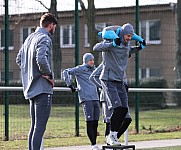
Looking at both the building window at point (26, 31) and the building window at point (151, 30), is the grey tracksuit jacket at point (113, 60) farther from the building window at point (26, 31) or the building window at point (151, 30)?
the building window at point (151, 30)

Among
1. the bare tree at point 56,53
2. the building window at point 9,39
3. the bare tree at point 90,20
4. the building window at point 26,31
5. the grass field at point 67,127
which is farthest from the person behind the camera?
the bare tree at point 90,20

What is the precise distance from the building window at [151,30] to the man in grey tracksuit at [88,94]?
644 cm

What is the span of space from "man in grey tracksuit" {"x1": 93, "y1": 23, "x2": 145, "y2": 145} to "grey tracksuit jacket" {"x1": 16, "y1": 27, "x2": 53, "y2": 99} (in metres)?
1.52

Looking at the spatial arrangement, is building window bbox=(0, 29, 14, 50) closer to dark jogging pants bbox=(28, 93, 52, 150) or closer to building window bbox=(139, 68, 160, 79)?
dark jogging pants bbox=(28, 93, 52, 150)

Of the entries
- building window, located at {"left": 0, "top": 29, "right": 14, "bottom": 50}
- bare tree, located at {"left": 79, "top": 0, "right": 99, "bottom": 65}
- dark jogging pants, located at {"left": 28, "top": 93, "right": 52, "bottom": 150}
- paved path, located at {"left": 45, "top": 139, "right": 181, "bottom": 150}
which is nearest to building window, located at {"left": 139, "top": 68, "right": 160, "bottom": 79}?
bare tree, located at {"left": 79, "top": 0, "right": 99, "bottom": 65}

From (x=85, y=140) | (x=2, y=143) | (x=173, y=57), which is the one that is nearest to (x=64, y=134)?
(x=85, y=140)

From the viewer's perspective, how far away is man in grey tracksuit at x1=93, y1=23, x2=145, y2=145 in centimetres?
1015

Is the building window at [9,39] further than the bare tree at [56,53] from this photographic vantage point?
No

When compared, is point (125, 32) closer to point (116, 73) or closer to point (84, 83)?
point (116, 73)

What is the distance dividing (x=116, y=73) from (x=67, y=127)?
258 inches

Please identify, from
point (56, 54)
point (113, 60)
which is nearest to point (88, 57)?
point (113, 60)

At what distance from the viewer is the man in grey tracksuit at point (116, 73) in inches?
400

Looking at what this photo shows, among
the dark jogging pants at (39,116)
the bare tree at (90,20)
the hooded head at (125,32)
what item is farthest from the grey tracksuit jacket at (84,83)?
the bare tree at (90,20)

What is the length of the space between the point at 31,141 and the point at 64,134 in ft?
21.0
